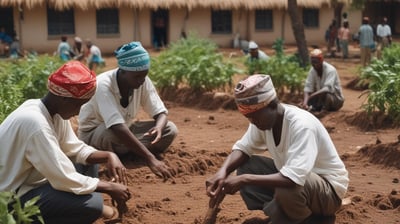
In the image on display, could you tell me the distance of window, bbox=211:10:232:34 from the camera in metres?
24.3

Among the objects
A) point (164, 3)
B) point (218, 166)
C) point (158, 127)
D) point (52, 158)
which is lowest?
point (218, 166)

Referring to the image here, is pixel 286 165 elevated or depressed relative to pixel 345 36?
elevated

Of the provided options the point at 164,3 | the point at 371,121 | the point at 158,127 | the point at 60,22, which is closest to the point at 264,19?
the point at 164,3

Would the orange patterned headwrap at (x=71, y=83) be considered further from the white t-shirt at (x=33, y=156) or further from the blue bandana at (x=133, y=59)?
the blue bandana at (x=133, y=59)

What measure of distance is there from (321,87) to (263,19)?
1652 centimetres

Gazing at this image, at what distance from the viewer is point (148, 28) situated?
2294 centimetres

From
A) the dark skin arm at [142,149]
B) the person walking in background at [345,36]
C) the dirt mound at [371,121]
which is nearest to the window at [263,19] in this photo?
the person walking in background at [345,36]

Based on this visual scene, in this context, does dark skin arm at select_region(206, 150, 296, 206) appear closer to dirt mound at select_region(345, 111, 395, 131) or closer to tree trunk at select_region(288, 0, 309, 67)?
dirt mound at select_region(345, 111, 395, 131)

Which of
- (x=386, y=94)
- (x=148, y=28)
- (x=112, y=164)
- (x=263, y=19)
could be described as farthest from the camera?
(x=263, y=19)

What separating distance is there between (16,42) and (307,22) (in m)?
11.8

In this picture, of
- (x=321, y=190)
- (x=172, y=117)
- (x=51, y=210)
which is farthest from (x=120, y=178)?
(x=172, y=117)

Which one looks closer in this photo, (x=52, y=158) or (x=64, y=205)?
(x=52, y=158)

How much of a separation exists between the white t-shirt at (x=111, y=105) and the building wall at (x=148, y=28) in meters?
16.0

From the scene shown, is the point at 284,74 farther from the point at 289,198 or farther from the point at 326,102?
the point at 289,198
